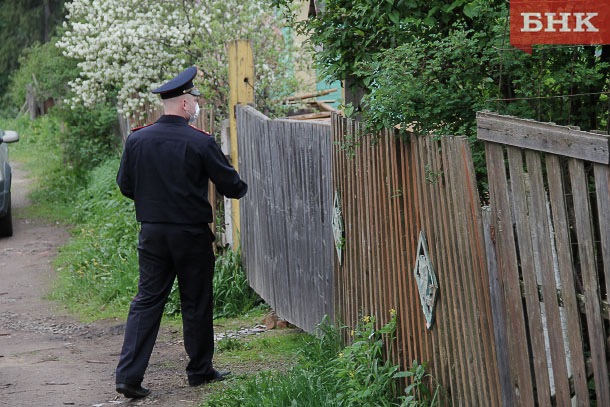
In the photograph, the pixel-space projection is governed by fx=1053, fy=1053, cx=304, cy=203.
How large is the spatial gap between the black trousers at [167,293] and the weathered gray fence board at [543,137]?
2833mm

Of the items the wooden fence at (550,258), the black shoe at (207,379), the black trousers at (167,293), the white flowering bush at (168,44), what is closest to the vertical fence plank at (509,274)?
the wooden fence at (550,258)

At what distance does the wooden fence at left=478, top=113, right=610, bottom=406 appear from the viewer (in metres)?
3.36

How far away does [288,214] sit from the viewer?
7684 millimetres

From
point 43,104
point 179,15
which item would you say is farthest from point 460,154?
point 43,104

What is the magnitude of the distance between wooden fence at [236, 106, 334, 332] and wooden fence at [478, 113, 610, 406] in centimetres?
274

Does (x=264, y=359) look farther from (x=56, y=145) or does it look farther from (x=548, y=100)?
(x=56, y=145)

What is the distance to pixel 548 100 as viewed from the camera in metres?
4.42

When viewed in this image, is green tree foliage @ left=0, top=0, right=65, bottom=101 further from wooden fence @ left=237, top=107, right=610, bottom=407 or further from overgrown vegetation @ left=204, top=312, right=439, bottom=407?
overgrown vegetation @ left=204, top=312, right=439, bottom=407

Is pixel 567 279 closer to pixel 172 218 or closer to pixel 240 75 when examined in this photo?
pixel 172 218

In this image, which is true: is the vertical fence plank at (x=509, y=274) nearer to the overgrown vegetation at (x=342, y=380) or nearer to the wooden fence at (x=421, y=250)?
the wooden fence at (x=421, y=250)

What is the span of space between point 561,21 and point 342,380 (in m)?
2.41

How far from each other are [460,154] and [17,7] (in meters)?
38.4

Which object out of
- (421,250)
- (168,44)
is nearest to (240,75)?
(168,44)

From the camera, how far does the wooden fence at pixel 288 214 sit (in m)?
6.89
